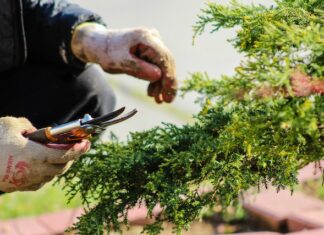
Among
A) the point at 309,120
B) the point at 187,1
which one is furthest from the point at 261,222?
the point at 187,1

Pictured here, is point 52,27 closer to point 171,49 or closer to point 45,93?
point 45,93

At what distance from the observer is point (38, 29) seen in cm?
243

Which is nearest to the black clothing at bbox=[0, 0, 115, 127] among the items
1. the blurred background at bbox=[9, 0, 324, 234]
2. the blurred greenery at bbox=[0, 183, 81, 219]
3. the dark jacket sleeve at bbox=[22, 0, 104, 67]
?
the dark jacket sleeve at bbox=[22, 0, 104, 67]

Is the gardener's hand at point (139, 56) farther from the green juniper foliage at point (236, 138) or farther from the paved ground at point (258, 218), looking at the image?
the paved ground at point (258, 218)

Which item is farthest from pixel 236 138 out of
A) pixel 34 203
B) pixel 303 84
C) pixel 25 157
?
pixel 34 203

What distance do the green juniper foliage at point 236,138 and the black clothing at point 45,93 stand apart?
27.7 inches

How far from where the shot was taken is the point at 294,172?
146 centimetres

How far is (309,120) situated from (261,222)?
6.57 ft

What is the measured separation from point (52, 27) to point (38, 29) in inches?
3.3

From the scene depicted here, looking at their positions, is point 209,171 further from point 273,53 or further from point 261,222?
point 261,222

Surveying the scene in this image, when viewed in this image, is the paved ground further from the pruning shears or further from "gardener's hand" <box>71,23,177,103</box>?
the pruning shears

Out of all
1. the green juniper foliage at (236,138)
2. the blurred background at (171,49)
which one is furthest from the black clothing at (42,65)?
the blurred background at (171,49)

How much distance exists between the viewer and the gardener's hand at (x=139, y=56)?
2.04 meters

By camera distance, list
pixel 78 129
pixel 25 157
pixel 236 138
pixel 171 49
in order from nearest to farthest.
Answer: pixel 236 138
pixel 78 129
pixel 25 157
pixel 171 49
